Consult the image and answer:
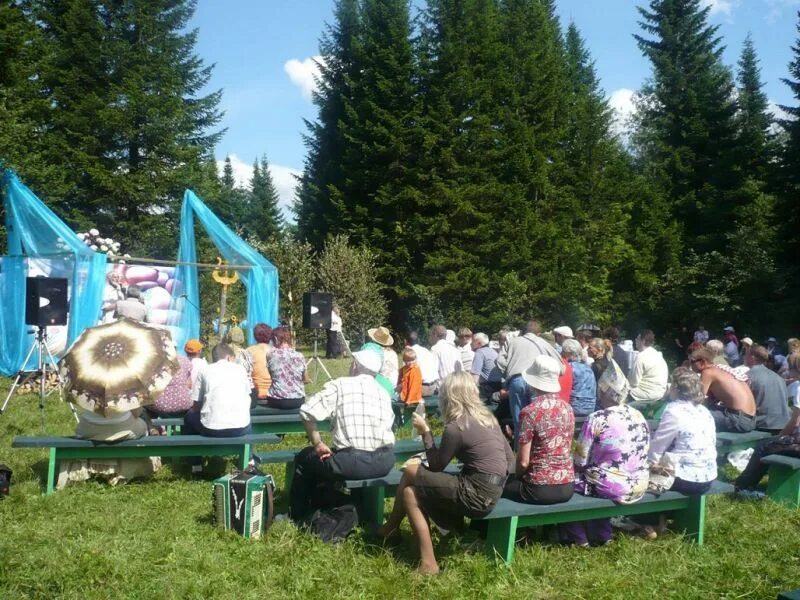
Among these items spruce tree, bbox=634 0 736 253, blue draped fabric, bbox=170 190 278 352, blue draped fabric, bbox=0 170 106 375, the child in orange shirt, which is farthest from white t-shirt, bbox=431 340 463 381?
spruce tree, bbox=634 0 736 253

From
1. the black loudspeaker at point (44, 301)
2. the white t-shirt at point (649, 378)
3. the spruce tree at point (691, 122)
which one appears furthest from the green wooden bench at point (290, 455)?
the spruce tree at point (691, 122)

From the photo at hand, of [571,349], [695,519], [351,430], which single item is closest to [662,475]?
[695,519]

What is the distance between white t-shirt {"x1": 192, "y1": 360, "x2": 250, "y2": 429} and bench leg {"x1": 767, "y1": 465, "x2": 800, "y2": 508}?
14.6 ft

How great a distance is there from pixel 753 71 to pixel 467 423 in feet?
124

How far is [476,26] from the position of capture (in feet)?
95.5

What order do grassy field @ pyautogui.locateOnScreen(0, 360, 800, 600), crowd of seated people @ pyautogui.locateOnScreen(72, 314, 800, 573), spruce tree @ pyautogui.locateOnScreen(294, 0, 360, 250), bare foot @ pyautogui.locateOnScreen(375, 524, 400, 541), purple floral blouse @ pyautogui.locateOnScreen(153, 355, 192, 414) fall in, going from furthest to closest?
spruce tree @ pyautogui.locateOnScreen(294, 0, 360, 250)
purple floral blouse @ pyautogui.locateOnScreen(153, 355, 192, 414)
bare foot @ pyautogui.locateOnScreen(375, 524, 400, 541)
crowd of seated people @ pyautogui.locateOnScreen(72, 314, 800, 573)
grassy field @ pyautogui.locateOnScreen(0, 360, 800, 600)

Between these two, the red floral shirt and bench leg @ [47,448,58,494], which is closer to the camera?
the red floral shirt

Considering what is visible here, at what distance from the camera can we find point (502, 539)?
4.51 m

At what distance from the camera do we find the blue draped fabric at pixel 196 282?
1437 cm

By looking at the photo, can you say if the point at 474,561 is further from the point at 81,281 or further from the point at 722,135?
the point at 722,135

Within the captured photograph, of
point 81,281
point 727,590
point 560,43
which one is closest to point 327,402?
point 727,590

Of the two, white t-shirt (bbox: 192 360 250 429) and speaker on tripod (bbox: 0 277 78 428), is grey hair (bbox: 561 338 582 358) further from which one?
speaker on tripod (bbox: 0 277 78 428)

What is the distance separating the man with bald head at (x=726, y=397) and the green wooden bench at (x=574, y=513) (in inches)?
79.5

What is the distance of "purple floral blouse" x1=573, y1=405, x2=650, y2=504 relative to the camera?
15.5 ft
